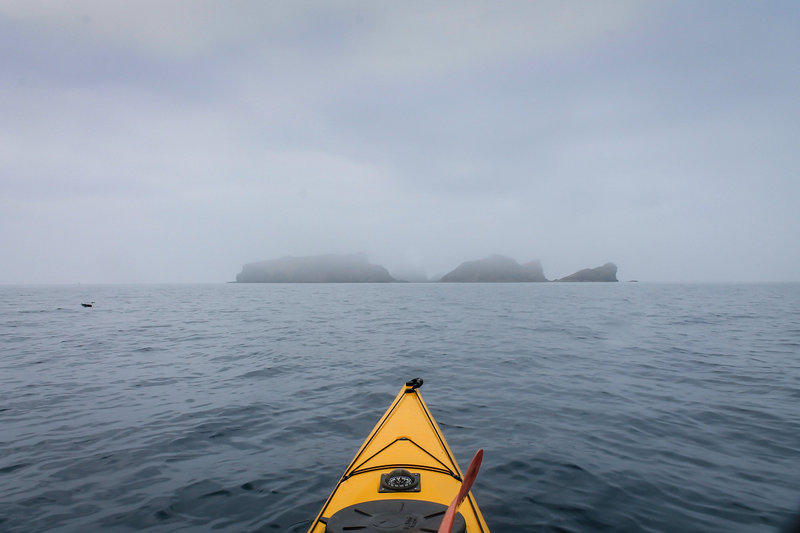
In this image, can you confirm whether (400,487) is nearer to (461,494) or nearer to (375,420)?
(461,494)

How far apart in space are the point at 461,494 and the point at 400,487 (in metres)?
1.66

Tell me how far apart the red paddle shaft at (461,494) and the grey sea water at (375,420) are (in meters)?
2.01

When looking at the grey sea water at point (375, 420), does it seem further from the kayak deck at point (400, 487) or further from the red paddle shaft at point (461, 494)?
the red paddle shaft at point (461, 494)

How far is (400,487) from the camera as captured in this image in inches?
177

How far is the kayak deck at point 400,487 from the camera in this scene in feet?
12.7

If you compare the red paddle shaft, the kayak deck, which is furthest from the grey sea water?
the red paddle shaft

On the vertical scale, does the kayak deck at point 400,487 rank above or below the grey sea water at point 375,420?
above

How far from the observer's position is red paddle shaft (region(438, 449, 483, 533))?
288 cm

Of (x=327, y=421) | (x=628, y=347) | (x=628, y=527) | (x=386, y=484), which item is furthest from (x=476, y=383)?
(x=628, y=347)

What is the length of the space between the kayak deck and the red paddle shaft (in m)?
0.92

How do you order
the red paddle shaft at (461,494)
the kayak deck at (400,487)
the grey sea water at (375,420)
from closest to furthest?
1. the red paddle shaft at (461,494)
2. the kayak deck at (400,487)
3. the grey sea water at (375,420)

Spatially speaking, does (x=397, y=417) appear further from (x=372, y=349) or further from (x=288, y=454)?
(x=372, y=349)

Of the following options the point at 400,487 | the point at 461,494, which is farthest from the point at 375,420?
the point at 461,494

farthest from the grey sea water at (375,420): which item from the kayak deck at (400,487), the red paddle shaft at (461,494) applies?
the red paddle shaft at (461,494)
